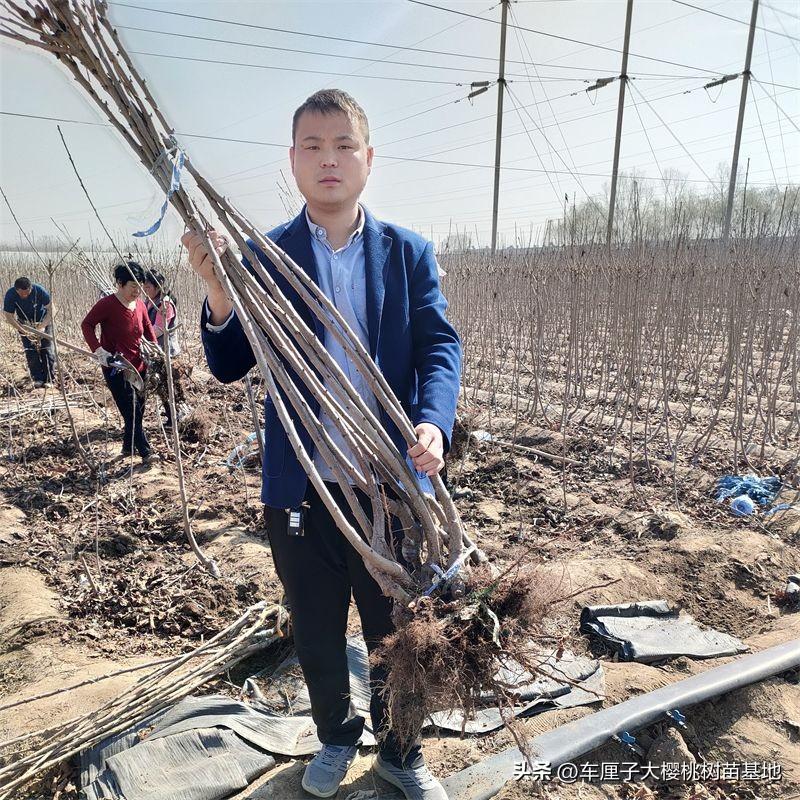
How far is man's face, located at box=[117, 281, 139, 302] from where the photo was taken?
3.84 meters

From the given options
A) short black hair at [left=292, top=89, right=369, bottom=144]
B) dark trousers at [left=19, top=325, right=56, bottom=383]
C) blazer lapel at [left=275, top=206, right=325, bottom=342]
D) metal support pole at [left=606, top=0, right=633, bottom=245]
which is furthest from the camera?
metal support pole at [left=606, top=0, right=633, bottom=245]

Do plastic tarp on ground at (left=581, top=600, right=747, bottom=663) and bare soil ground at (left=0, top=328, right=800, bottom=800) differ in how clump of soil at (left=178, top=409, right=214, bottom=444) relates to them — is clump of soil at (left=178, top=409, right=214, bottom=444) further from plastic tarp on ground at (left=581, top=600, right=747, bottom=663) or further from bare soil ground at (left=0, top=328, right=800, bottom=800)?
plastic tarp on ground at (left=581, top=600, right=747, bottom=663)

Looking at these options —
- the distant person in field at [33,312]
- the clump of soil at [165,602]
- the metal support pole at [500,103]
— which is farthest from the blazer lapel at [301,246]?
the metal support pole at [500,103]

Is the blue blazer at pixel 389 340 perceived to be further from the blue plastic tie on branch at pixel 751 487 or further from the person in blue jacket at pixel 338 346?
the blue plastic tie on branch at pixel 751 487

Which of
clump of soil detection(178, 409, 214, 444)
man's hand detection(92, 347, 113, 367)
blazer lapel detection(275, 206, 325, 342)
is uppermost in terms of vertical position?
blazer lapel detection(275, 206, 325, 342)

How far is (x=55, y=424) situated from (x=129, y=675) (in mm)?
3291

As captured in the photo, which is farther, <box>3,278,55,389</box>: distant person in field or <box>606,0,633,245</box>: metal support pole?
<box>606,0,633,245</box>: metal support pole

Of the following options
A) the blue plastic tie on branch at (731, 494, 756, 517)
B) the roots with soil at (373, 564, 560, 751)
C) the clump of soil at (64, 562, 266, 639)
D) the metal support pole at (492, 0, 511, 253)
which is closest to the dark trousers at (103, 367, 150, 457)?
the clump of soil at (64, 562, 266, 639)

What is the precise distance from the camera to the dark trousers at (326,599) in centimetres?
129

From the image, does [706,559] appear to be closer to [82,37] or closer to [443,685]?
[443,685]

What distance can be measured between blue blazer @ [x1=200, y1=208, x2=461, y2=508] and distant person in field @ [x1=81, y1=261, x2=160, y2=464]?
9.63 feet

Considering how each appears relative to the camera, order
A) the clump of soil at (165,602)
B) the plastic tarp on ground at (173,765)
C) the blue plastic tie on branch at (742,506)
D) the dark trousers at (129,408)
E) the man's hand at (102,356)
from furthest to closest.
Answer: the dark trousers at (129,408) < the man's hand at (102,356) < the blue plastic tie on branch at (742,506) < the clump of soil at (165,602) < the plastic tarp on ground at (173,765)

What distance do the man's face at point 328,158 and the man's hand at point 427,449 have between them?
0.51 meters

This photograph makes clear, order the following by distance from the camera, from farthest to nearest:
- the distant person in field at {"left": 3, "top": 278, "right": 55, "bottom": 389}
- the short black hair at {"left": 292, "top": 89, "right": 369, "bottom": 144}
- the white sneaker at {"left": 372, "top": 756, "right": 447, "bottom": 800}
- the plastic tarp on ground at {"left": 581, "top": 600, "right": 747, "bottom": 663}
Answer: the distant person in field at {"left": 3, "top": 278, "right": 55, "bottom": 389}, the plastic tarp on ground at {"left": 581, "top": 600, "right": 747, "bottom": 663}, the white sneaker at {"left": 372, "top": 756, "right": 447, "bottom": 800}, the short black hair at {"left": 292, "top": 89, "right": 369, "bottom": 144}
